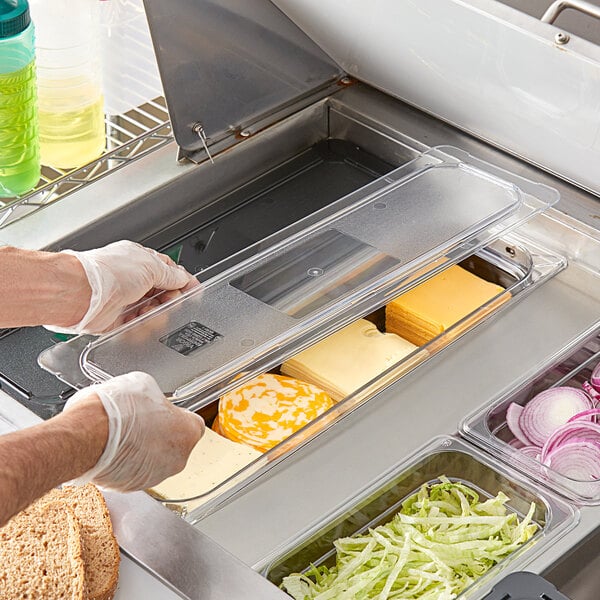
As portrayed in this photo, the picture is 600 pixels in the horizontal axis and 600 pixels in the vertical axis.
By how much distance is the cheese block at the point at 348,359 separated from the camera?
5.68ft

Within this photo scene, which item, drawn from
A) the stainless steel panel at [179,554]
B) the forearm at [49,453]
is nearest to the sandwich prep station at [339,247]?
the stainless steel panel at [179,554]

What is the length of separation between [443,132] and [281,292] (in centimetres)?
57

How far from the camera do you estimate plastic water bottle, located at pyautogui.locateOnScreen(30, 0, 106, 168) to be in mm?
1962

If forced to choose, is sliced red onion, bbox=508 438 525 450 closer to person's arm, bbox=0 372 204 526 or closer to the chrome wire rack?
person's arm, bbox=0 372 204 526

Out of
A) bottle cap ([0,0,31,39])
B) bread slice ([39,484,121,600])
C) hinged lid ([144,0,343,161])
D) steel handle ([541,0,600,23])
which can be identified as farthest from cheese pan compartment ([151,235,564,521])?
bottle cap ([0,0,31,39])

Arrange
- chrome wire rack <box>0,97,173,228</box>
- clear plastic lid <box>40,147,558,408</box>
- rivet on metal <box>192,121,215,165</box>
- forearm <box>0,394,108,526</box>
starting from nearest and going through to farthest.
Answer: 1. forearm <box>0,394,108,526</box>
2. clear plastic lid <box>40,147,558,408</box>
3. chrome wire rack <box>0,97,173,228</box>
4. rivet on metal <box>192,121,215,165</box>

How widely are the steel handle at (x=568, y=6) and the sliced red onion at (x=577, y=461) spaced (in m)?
0.62

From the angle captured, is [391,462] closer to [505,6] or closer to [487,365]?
[487,365]

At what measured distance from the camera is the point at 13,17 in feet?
5.79

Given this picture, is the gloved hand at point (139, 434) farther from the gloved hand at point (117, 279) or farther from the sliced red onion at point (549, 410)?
the sliced red onion at point (549, 410)

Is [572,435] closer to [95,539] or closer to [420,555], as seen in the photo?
[420,555]

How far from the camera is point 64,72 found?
1.98 metres

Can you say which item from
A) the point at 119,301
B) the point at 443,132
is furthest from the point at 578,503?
the point at 443,132

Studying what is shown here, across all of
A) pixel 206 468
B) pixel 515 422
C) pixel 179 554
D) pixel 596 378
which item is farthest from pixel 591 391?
pixel 179 554
